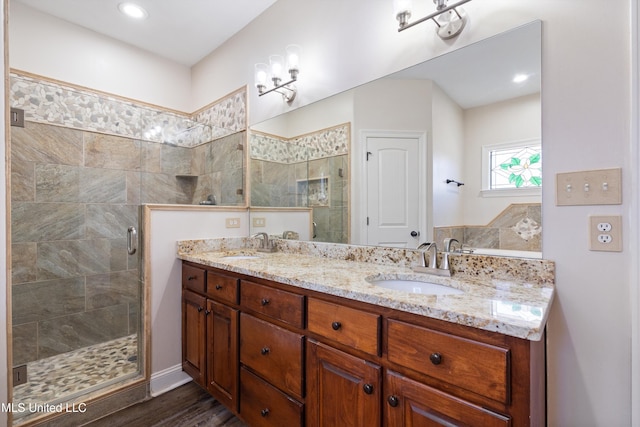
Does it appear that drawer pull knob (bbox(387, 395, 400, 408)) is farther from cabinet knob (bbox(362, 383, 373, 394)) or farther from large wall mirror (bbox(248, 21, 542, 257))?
large wall mirror (bbox(248, 21, 542, 257))

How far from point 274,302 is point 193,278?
0.90 meters

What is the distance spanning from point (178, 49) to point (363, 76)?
215cm

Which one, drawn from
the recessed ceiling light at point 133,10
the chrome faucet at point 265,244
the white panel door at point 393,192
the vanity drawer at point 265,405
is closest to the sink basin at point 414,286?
the white panel door at point 393,192

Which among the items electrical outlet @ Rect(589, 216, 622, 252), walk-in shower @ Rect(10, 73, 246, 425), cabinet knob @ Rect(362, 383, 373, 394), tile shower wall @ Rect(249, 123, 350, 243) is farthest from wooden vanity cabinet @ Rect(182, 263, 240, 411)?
electrical outlet @ Rect(589, 216, 622, 252)

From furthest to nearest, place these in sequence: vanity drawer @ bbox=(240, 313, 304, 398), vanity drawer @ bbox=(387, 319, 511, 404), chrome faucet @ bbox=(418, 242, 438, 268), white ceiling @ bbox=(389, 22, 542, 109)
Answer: chrome faucet @ bbox=(418, 242, 438, 268) → vanity drawer @ bbox=(240, 313, 304, 398) → white ceiling @ bbox=(389, 22, 542, 109) → vanity drawer @ bbox=(387, 319, 511, 404)

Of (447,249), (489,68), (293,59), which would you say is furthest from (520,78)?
(293,59)

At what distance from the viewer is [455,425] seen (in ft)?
2.70

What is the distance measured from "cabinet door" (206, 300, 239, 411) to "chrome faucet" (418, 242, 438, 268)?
→ 3.36 ft

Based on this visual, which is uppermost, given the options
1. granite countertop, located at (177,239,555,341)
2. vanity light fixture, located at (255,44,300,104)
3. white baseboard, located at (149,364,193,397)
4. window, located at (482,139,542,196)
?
vanity light fixture, located at (255,44,300,104)

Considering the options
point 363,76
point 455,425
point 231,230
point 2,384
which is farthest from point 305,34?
point 2,384

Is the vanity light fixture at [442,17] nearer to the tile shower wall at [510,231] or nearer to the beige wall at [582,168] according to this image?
the beige wall at [582,168]

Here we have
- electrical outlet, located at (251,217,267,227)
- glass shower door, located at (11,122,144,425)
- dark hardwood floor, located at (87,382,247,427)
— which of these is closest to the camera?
dark hardwood floor, located at (87,382,247,427)

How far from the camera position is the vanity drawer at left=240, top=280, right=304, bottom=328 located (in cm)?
Answer: 125

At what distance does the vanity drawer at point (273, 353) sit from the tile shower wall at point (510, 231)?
0.87 meters
